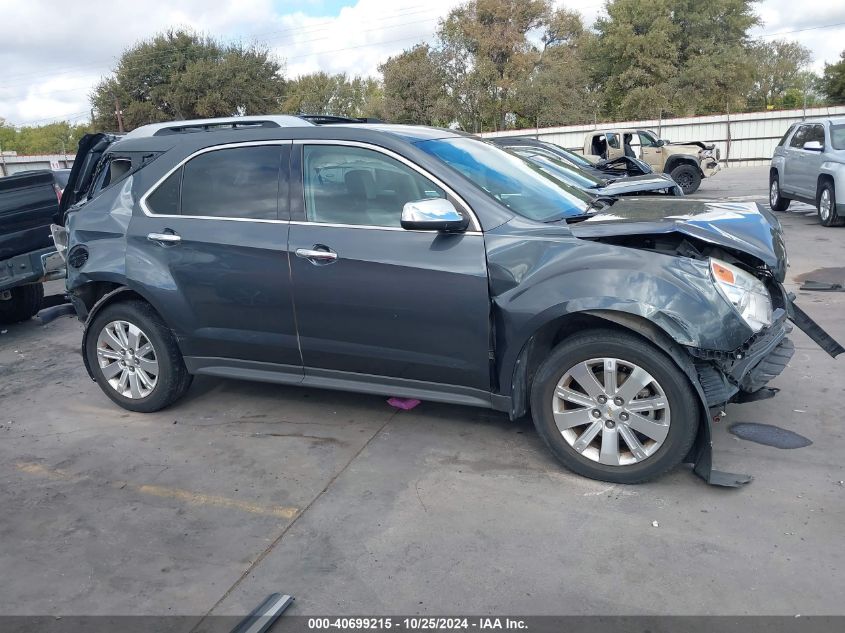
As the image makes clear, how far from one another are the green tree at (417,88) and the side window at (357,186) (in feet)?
138

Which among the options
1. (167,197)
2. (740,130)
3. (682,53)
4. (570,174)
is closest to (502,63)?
(682,53)

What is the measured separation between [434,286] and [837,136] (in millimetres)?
10776

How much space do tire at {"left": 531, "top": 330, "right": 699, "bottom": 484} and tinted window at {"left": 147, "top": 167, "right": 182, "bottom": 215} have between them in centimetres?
266

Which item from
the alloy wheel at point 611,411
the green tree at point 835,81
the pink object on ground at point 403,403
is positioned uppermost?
the green tree at point 835,81

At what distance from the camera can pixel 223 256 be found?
14.9 ft

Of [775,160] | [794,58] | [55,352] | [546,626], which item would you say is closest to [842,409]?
[546,626]

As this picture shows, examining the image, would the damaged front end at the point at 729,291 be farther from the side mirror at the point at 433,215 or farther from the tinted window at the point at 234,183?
the tinted window at the point at 234,183

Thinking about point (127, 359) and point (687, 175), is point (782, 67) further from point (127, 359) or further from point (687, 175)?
point (127, 359)

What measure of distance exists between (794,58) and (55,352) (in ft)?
265

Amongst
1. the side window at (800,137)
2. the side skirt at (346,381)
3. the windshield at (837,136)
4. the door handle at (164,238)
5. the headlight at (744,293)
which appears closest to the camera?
the headlight at (744,293)

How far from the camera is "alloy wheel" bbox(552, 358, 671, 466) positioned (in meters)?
3.62

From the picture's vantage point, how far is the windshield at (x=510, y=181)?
4.21 m

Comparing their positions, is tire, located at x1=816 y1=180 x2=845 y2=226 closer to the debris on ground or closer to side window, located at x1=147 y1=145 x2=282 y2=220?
the debris on ground

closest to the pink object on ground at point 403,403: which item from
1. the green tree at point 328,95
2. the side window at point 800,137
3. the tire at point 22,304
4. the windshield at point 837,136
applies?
the tire at point 22,304
